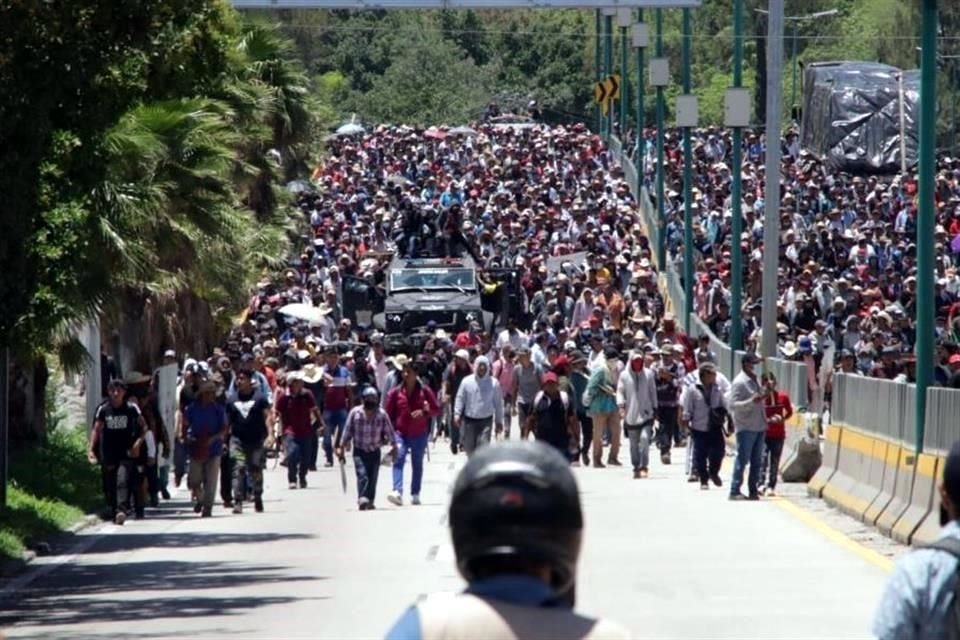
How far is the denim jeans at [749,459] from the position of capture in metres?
25.1

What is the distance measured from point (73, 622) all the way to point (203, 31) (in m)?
6.06

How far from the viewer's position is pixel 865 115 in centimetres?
5944

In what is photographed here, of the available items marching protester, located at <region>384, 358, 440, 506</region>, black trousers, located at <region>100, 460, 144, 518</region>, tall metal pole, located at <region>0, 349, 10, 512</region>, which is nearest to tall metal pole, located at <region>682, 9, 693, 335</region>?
marching protester, located at <region>384, 358, 440, 506</region>

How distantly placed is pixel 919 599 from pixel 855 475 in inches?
684

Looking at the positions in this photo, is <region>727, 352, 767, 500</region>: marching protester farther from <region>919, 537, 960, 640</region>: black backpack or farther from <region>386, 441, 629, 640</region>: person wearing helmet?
<region>386, 441, 629, 640</region>: person wearing helmet

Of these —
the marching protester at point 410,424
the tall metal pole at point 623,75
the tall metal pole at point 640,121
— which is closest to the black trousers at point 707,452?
the marching protester at point 410,424

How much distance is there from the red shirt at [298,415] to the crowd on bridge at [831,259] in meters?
7.34

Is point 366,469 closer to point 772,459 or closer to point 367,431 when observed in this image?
point 367,431

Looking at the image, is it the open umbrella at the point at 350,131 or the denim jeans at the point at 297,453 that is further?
the open umbrella at the point at 350,131

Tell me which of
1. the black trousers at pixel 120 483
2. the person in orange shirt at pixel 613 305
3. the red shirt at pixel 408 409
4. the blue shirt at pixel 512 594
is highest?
the blue shirt at pixel 512 594

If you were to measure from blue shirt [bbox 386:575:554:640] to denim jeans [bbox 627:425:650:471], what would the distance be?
83.8ft

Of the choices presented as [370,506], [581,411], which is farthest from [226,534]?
[581,411]

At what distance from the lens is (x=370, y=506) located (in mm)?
24906

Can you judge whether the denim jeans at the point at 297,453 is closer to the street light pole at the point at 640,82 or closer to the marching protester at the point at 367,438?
the marching protester at the point at 367,438
